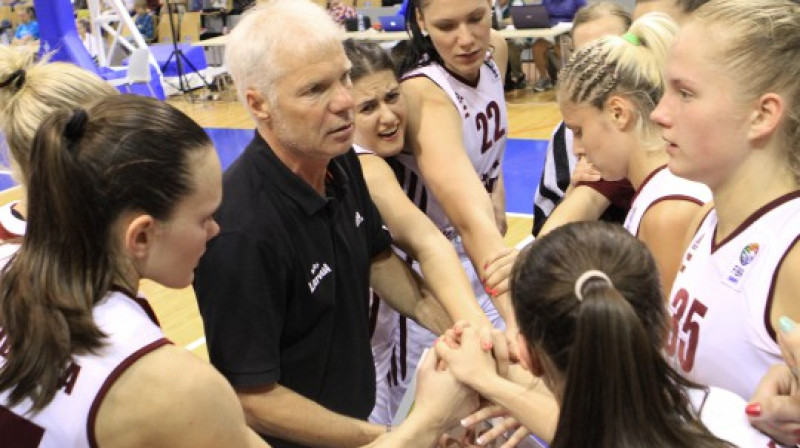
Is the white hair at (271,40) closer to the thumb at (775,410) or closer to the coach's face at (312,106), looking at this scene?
the coach's face at (312,106)

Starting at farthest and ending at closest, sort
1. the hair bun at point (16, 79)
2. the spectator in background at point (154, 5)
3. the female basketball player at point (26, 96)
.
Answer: the spectator in background at point (154, 5)
the hair bun at point (16, 79)
the female basketball player at point (26, 96)

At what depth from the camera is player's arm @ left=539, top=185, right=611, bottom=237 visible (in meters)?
2.65

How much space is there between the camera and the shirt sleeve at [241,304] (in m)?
1.89

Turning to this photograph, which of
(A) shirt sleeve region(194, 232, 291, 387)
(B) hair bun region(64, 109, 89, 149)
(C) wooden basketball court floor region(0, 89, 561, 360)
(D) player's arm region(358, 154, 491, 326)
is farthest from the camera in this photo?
(C) wooden basketball court floor region(0, 89, 561, 360)

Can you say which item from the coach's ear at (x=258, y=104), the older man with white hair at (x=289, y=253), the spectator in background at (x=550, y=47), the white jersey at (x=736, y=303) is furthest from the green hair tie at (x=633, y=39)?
the spectator in background at (x=550, y=47)

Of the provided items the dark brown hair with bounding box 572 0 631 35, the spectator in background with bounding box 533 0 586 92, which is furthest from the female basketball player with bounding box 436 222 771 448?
the spectator in background with bounding box 533 0 586 92

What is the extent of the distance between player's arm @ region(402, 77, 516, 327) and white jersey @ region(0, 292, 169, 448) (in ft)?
4.42

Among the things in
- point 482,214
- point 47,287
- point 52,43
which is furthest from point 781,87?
point 52,43

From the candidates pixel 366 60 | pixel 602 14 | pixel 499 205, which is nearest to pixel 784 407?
pixel 366 60

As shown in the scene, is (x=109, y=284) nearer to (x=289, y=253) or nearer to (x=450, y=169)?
(x=289, y=253)

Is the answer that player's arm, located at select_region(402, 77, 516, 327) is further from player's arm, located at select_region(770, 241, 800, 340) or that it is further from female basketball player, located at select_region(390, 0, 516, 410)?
player's arm, located at select_region(770, 241, 800, 340)

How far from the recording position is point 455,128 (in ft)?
9.73

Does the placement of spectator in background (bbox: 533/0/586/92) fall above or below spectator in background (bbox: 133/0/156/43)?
above

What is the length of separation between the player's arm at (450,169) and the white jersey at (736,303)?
77 centimetres
